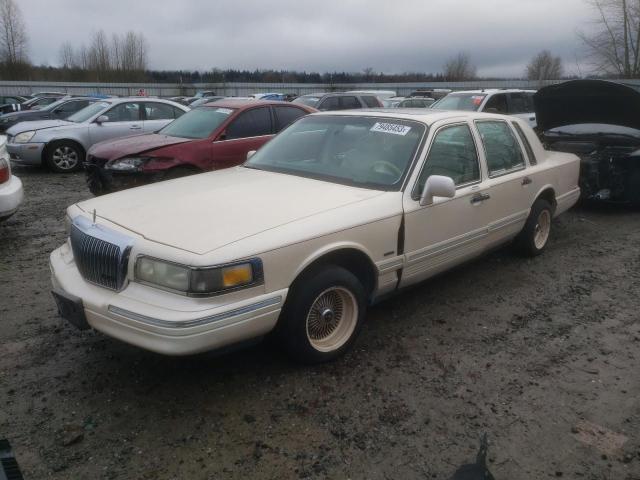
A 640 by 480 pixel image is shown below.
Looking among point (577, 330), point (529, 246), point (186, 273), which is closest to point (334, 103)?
point (529, 246)

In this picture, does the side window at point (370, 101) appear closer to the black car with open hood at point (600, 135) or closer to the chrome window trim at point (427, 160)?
the black car with open hood at point (600, 135)

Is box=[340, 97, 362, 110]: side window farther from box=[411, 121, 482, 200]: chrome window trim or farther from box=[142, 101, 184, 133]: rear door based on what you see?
box=[411, 121, 482, 200]: chrome window trim

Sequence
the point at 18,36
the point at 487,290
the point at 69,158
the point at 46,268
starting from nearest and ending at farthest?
the point at 487,290 < the point at 46,268 < the point at 69,158 < the point at 18,36

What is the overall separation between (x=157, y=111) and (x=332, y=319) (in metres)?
9.24

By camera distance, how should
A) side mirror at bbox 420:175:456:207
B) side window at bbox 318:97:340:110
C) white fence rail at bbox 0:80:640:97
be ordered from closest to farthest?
side mirror at bbox 420:175:456:207
side window at bbox 318:97:340:110
white fence rail at bbox 0:80:640:97

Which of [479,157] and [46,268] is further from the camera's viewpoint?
[46,268]

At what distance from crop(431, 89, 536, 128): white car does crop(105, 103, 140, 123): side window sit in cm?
663

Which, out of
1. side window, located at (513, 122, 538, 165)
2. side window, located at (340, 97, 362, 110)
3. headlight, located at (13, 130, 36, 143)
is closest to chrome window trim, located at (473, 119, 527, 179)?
side window, located at (513, 122, 538, 165)

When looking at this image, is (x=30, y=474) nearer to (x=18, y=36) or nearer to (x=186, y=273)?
(x=186, y=273)

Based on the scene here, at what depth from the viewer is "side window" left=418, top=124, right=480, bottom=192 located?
390 cm

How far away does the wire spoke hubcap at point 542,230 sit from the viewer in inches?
216

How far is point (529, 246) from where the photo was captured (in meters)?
5.39

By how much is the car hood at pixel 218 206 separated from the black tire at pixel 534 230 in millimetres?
2398

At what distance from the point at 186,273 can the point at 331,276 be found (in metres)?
0.91
